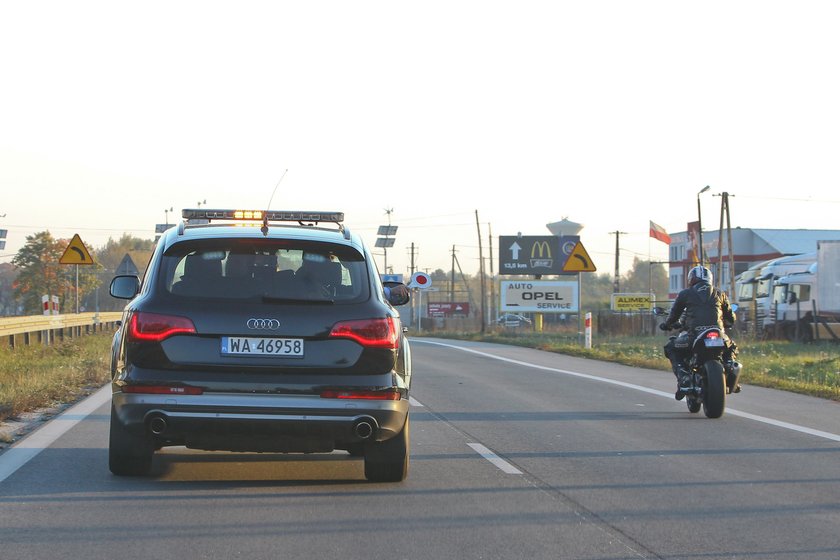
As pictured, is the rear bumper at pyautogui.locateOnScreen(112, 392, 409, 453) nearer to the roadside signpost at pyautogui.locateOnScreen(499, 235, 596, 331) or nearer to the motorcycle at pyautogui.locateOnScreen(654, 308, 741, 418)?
the motorcycle at pyautogui.locateOnScreen(654, 308, 741, 418)

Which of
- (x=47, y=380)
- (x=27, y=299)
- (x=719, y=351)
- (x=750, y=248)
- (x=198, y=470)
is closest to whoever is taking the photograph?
(x=198, y=470)

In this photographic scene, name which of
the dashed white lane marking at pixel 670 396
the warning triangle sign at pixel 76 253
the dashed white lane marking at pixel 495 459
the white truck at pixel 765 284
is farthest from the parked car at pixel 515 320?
the dashed white lane marking at pixel 495 459

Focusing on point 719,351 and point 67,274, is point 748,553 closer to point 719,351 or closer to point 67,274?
point 719,351

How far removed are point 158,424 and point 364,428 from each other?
4.20 ft

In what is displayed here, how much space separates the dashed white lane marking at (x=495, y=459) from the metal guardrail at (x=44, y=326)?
18.7 meters

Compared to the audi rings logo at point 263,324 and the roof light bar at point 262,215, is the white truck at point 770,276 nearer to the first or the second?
the roof light bar at point 262,215

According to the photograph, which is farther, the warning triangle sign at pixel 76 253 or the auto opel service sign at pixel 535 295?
the auto opel service sign at pixel 535 295

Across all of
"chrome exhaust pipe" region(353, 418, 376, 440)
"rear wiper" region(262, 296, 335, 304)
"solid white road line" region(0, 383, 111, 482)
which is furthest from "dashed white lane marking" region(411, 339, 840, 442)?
"solid white road line" region(0, 383, 111, 482)

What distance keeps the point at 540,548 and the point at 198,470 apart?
10.9ft

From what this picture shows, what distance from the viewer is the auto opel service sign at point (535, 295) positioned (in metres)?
60.8

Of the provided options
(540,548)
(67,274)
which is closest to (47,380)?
(540,548)

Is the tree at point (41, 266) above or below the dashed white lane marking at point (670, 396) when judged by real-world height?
above

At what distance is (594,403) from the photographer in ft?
46.7

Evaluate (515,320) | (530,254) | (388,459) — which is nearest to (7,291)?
(515,320)
